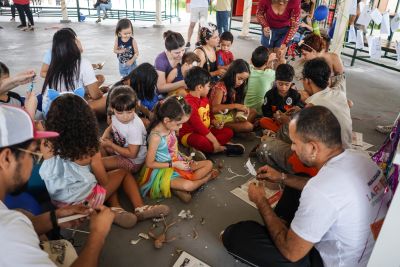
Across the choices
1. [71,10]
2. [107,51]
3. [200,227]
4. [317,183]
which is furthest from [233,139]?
[71,10]

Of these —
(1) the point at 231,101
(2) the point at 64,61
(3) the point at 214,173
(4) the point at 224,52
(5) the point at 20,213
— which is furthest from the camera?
(4) the point at 224,52

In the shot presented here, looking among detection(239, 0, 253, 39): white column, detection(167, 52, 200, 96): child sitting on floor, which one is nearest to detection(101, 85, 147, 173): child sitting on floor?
detection(167, 52, 200, 96): child sitting on floor

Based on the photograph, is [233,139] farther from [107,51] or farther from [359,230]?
[107,51]

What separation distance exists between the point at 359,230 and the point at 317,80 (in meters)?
1.54

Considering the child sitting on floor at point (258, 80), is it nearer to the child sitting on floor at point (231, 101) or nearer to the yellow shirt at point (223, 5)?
the child sitting on floor at point (231, 101)

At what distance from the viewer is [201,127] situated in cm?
291

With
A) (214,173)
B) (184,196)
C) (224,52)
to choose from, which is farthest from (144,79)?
(224,52)

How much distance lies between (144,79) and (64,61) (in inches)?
27.9

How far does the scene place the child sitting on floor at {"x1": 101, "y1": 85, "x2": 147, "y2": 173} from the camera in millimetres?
2355

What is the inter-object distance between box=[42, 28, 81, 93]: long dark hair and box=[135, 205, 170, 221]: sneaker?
4.60 feet

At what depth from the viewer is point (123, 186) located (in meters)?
2.38

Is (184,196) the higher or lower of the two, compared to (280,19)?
lower

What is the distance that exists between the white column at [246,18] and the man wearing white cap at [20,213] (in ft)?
25.7

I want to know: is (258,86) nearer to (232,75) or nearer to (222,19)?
(232,75)
